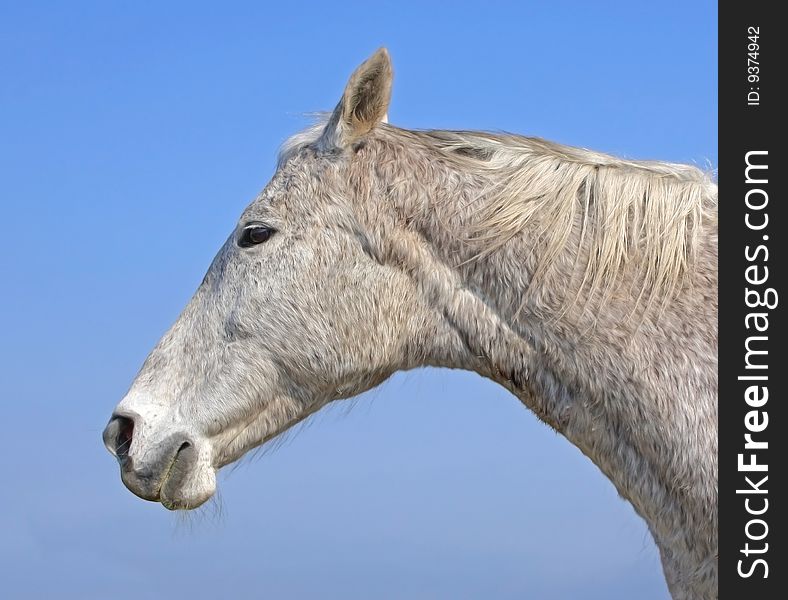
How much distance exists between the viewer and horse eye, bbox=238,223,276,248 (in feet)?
14.0

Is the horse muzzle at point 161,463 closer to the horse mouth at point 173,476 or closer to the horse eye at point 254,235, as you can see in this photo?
the horse mouth at point 173,476

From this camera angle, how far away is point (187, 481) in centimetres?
426

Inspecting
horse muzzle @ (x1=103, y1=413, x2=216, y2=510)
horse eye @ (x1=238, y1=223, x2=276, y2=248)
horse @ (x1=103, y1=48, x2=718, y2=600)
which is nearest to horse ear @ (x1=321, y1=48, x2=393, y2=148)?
horse @ (x1=103, y1=48, x2=718, y2=600)

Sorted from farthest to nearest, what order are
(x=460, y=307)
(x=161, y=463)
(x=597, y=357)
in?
(x=161, y=463), (x=460, y=307), (x=597, y=357)

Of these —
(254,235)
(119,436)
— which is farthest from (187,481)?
(254,235)

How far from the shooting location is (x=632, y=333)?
3688mm

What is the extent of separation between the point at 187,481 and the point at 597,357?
6.20 feet

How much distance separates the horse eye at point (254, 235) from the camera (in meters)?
4.27

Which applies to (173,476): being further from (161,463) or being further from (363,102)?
(363,102)

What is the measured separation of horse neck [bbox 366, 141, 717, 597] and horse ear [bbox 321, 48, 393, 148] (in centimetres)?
37

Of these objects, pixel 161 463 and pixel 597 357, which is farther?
pixel 161 463

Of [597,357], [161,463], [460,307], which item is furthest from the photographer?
[161,463]

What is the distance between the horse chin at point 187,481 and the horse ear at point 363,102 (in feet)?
5.01

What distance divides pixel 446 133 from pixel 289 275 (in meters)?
0.98
